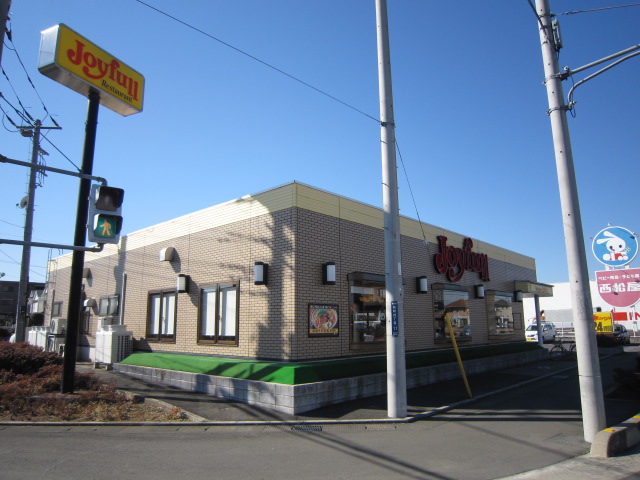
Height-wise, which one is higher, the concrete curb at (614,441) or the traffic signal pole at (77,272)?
the traffic signal pole at (77,272)

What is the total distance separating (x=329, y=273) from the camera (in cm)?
1171

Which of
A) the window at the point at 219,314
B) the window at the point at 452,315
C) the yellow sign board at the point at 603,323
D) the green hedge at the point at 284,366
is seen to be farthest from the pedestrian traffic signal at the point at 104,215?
the yellow sign board at the point at 603,323

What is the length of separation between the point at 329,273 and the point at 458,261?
7951 millimetres

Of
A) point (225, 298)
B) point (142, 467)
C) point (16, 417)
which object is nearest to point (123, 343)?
point (225, 298)

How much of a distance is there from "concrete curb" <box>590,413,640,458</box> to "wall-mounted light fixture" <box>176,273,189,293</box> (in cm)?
1120

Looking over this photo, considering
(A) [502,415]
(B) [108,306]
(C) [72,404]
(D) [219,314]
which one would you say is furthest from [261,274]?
(B) [108,306]

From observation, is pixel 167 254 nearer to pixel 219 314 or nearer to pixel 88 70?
pixel 219 314

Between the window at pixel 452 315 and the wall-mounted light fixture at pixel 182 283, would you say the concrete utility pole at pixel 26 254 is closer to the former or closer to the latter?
the wall-mounted light fixture at pixel 182 283

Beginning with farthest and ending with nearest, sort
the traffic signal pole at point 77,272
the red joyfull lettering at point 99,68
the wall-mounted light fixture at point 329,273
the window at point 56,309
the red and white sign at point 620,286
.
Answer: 1. the window at point 56,309
2. the wall-mounted light fixture at point 329,273
3. the red joyfull lettering at point 99,68
4. the traffic signal pole at point 77,272
5. the red and white sign at point 620,286

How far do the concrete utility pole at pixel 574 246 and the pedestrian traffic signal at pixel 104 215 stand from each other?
27.5 ft

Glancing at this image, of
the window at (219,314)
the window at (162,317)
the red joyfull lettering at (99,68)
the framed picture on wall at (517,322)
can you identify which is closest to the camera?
the red joyfull lettering at (99,68)

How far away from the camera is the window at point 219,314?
1260 centimetres

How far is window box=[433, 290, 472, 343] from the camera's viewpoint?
16.2 m

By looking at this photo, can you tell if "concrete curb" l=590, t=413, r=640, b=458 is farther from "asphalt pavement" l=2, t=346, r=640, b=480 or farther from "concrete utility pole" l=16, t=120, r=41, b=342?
"concrete utility pole" l=16, t=120, r=41, b=342
